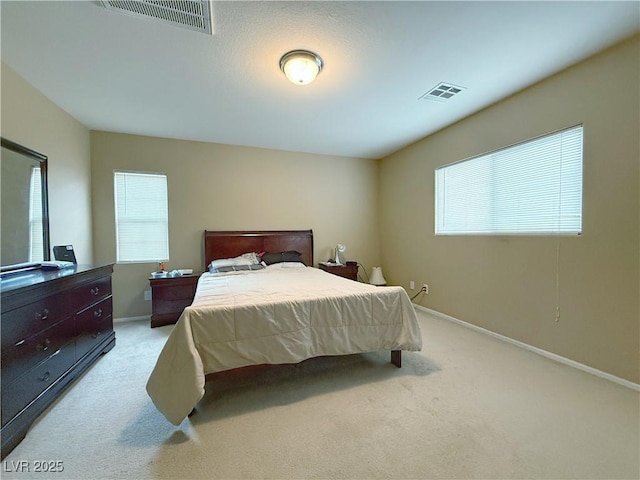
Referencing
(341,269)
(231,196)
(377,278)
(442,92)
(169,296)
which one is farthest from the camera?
(377,278)

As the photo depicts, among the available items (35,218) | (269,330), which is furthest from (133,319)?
(269,330)

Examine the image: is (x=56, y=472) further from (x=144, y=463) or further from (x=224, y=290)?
(x=224, y=290)

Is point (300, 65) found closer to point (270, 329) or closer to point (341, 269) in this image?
point (270, 329)

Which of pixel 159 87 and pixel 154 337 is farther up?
pixel 159 87

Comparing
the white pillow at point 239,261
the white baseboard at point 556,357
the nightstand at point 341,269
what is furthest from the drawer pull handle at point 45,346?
the white baseboard at point 556,357

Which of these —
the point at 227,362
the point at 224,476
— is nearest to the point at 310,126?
the point at 227,362

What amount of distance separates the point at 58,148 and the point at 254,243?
7.81 ft

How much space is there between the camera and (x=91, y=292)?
2.38 metres

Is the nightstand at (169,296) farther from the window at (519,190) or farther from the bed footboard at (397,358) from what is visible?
the window at (519,190)

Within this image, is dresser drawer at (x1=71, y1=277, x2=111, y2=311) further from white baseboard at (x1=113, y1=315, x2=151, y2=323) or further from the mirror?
white baseboard at (x1=113, y1=315, x2=151, y2=323)

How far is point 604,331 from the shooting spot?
212cm

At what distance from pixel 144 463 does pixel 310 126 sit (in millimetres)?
3381

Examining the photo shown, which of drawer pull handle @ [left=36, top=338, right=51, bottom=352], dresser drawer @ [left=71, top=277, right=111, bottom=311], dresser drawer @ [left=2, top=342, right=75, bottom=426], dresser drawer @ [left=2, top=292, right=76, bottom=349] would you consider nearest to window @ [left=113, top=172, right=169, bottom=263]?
dresser drawer @ [left=71, top=277, right=111, bottom=311]

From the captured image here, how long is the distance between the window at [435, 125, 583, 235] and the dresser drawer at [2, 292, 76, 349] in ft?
12.9
